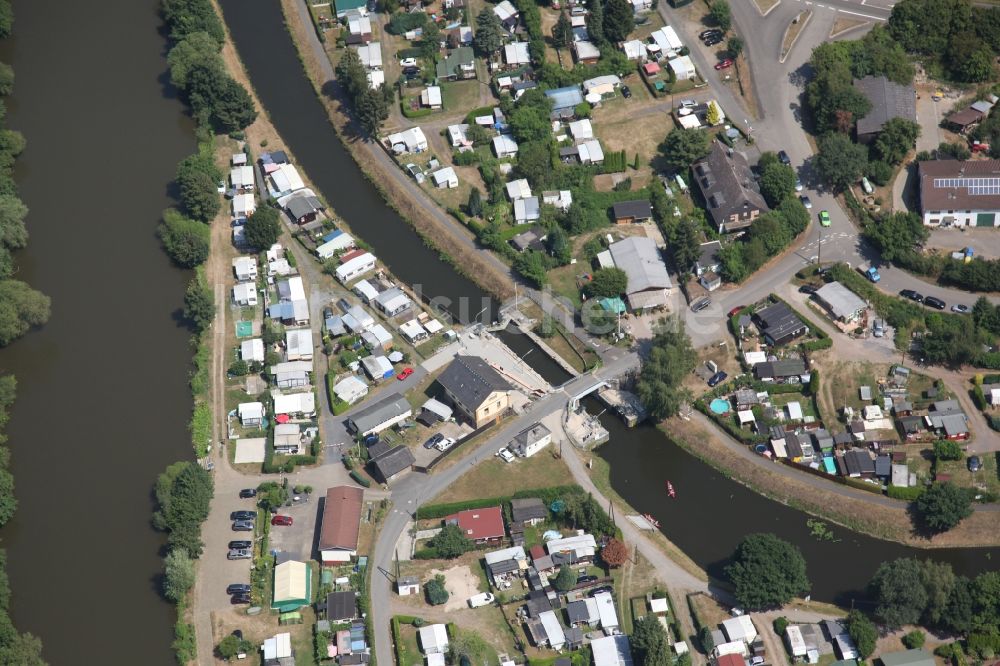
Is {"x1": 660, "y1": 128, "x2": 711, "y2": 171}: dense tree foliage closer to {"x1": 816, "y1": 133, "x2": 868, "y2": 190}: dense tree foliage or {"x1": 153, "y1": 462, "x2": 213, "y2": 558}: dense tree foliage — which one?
{"x1": 816, "y1": 133, "x2": 868, "y2": 190}: dense tree foliage

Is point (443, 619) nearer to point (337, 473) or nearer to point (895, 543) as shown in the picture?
point (337, 473)

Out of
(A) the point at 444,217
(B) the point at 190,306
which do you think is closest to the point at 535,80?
(A) the point at 444,217

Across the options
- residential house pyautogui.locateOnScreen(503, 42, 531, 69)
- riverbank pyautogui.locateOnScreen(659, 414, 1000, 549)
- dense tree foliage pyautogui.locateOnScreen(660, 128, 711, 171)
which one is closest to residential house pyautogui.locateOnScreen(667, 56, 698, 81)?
dense tree foliage pyautogui.locateOnScreen(660, 128, 711, 171)

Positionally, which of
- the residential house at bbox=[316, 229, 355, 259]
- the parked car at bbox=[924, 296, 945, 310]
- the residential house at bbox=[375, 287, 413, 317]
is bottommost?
the parked car at bbox=[924, 296, 945, 310]

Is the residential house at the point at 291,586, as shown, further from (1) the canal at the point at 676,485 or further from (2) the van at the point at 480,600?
(1) the canal at the point at 676,485

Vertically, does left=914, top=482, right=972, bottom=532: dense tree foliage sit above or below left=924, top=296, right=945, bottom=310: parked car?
below

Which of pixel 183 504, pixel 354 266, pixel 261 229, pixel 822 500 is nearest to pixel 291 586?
pixel 183 504
